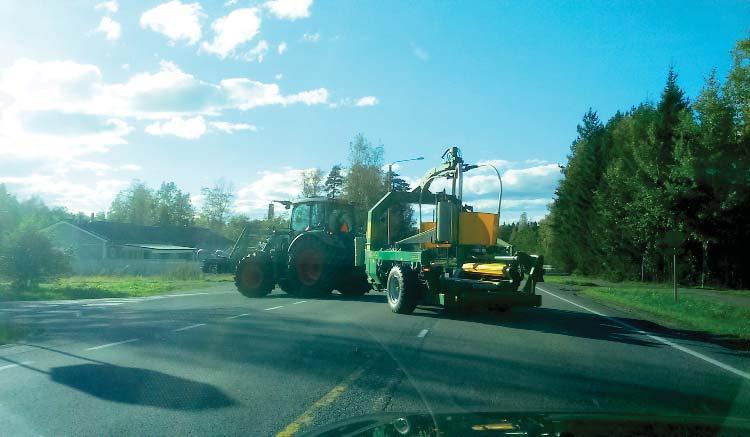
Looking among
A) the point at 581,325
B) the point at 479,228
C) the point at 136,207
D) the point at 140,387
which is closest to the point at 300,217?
the point at 479,228

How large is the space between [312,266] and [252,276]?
2262mm

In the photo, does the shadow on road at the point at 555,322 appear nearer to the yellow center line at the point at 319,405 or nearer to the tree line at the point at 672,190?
the yellow center line at the point at 319,405

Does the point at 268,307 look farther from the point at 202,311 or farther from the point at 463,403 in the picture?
the point at 463,403

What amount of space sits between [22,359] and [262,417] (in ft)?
17.1

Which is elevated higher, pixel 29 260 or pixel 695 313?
pixel 29 260

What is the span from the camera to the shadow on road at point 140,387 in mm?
6715

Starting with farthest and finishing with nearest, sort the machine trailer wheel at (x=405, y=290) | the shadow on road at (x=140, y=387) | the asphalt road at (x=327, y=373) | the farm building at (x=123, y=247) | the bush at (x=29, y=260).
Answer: the farm building at (x=123, y=247) < the bush at (x=29, y=260) < the machine trailer wheel at (x=405, y=290) < the shadow on road at (x=140, y=387) < the asphalt road at (x=327, y=373)

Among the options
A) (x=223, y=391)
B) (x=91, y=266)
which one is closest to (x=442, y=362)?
(x=223, y=391)

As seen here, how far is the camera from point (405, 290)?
15680mm

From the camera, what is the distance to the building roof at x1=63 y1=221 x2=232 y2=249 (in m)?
69.0

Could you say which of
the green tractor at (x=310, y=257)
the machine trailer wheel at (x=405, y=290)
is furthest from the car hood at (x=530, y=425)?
the green tractor at (x=310, y=257)

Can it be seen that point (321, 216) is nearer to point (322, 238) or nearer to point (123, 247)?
point (322, 238)

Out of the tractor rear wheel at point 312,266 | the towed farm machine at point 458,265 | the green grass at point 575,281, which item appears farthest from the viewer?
the green grass at point 575,281

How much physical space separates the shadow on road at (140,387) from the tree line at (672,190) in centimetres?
2055
